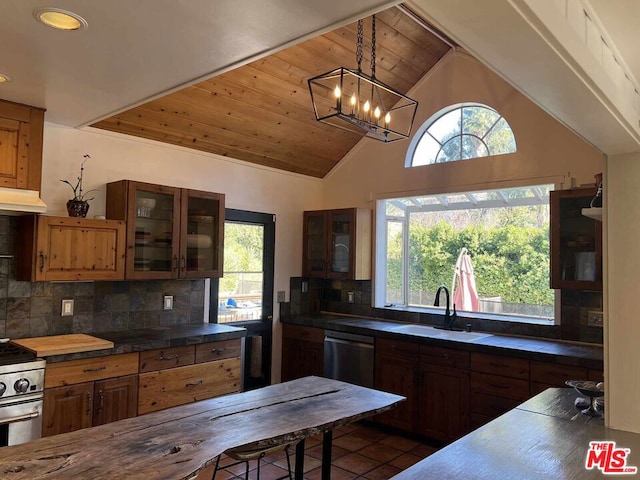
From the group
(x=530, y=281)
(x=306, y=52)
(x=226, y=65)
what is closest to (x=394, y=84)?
(x=306, y=52)

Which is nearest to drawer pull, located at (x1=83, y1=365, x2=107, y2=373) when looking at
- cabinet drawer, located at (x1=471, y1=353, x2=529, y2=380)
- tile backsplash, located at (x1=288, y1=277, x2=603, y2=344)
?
tile backsplash, located at (x1=288, y1=277, x2=603, y2=344)

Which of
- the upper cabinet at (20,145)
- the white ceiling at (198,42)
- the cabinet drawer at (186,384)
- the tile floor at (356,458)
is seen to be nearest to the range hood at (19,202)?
the upper cabinet at (20,145)

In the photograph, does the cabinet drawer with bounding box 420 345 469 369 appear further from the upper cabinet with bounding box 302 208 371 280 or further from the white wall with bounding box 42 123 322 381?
the white wall with bounding box 42 123 322 381

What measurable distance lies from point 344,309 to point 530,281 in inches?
78.4

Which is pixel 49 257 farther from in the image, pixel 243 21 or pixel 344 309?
pixel 344 309

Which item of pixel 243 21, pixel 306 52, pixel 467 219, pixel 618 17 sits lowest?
pixel 467 219

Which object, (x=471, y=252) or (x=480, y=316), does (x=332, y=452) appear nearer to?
(x=480, y=316)

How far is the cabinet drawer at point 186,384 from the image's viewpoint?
3.38m

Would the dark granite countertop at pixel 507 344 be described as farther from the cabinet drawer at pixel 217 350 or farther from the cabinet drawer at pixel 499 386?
the cabinet drawer at pixel 217 350

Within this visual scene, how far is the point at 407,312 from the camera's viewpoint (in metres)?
4.76

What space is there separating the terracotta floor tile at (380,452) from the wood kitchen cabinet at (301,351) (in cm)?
98

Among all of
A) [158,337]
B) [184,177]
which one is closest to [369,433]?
[158,337]

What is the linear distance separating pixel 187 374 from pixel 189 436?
185 centimetres

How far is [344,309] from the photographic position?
5.27m
